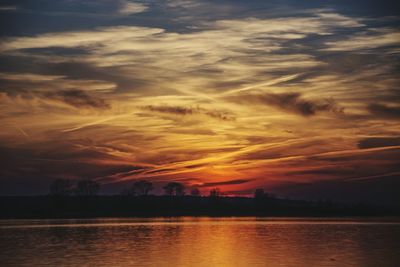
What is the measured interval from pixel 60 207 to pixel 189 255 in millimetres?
155668

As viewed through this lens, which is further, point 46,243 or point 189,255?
point 46,243

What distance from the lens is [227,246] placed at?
6009 centimetres

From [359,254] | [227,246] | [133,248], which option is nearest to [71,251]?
[133,248]

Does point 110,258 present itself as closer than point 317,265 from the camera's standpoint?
No

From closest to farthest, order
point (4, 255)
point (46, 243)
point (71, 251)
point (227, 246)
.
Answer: point (4, 255), point (71, 251), point (227, 246), point (46, 243)

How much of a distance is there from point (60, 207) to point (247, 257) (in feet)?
519

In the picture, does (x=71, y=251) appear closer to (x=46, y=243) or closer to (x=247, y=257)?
(x=46, y=243)

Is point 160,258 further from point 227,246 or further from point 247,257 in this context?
point 227,246

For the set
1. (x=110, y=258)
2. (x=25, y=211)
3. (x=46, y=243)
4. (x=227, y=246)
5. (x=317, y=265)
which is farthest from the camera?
(x=25, y=211)

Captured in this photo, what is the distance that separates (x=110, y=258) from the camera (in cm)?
4806

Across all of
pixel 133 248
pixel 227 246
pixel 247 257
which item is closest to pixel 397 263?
pixel 247 257

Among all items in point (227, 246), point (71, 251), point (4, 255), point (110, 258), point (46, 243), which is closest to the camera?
point (110, 258)

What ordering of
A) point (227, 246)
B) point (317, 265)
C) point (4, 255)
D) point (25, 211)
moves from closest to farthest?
point (317, 265) < point (4, 255) < point (227, 246) < point (25, 211)

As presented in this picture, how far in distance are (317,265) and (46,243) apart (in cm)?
3201
